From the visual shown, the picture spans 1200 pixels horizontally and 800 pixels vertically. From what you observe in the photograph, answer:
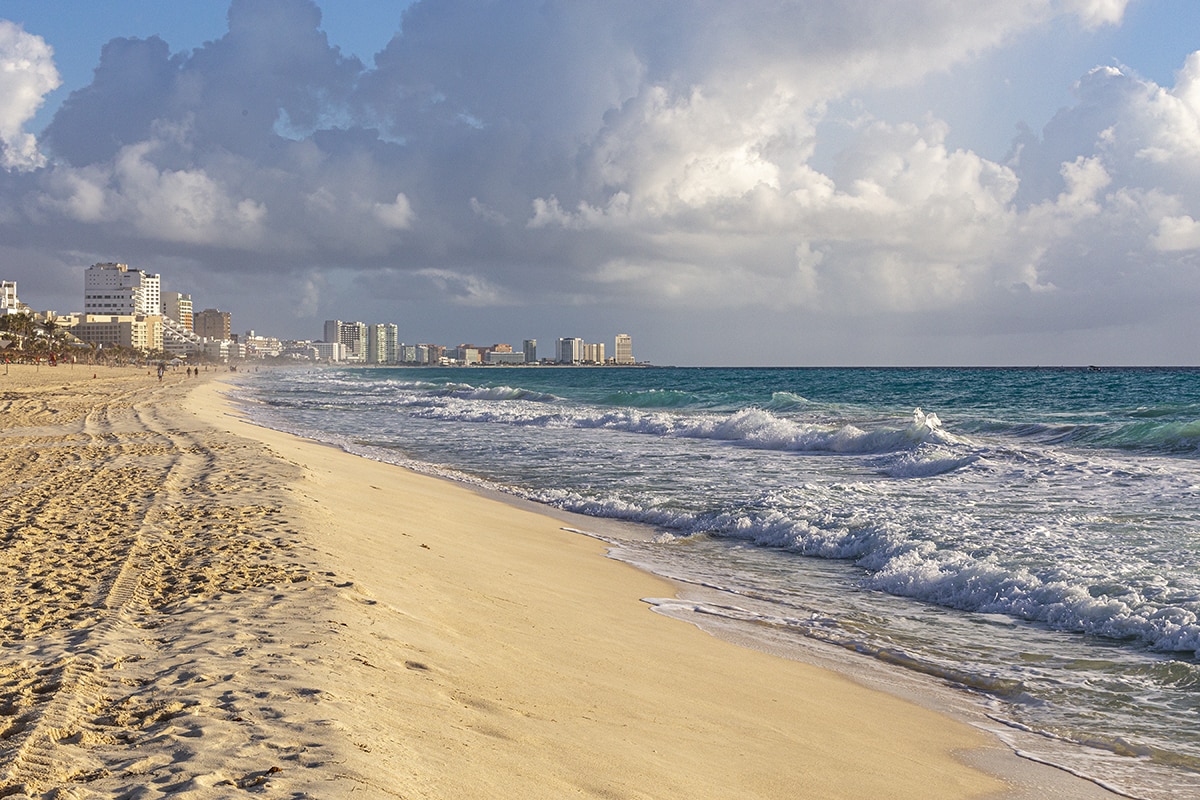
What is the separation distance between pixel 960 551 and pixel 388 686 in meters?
7.38

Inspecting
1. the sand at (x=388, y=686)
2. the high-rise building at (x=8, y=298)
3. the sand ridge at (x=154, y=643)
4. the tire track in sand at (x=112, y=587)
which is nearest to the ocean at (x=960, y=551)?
the sand at (x=388, y=686)

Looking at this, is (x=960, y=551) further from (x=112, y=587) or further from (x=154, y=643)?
(x=112, y=587)

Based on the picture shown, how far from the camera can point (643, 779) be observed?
150 inches

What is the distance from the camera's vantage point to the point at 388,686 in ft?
14.5

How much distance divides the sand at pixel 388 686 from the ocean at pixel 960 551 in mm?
763

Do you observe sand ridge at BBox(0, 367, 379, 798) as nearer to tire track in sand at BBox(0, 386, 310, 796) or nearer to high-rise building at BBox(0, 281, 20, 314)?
tire track in sand at BBox(0, 386, 310, 796)

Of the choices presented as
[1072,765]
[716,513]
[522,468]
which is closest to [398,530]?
[716,513]

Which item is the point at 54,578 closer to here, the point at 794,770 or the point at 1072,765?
the point at 794,770

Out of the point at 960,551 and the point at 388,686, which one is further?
the point at 960,551

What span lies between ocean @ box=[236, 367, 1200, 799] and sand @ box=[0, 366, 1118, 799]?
0.76 meters

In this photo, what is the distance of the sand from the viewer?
3.47m

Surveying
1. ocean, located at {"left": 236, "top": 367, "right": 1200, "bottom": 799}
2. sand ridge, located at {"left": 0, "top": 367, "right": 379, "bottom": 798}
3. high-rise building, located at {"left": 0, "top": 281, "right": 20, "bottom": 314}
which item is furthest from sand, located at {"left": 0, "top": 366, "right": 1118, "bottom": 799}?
high-rise building, located at {"left": 0, "top": 281, "right": 20, "bottom": 314}

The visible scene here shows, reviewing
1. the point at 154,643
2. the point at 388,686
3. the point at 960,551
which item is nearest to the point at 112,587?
the point at 154,643

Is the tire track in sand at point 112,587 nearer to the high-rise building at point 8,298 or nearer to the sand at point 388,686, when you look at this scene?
the sand at point 388,686
